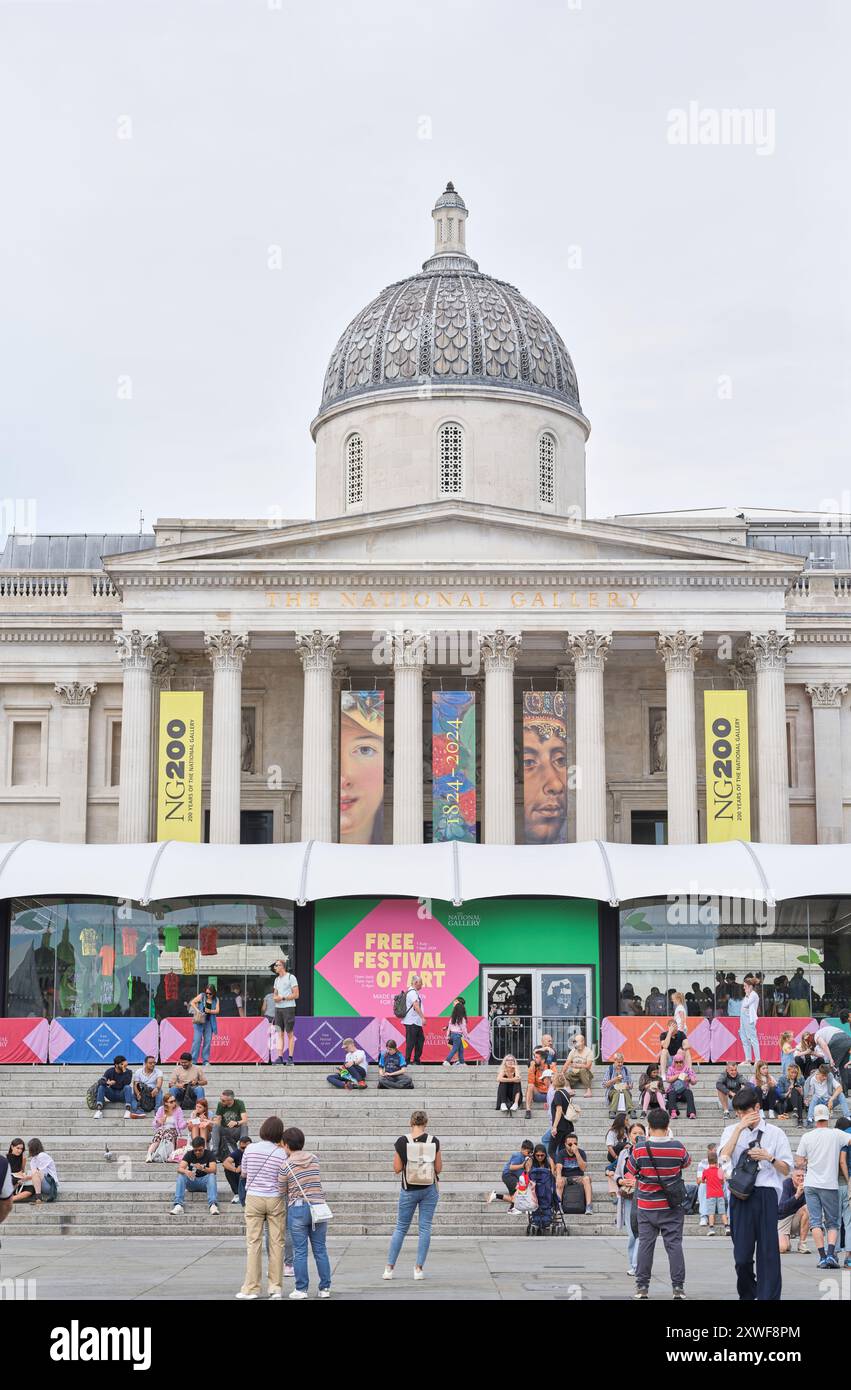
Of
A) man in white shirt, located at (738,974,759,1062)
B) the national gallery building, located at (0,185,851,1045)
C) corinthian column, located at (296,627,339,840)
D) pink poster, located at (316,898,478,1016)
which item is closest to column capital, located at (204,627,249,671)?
the national gallery building, located at (0,185,851,1045)

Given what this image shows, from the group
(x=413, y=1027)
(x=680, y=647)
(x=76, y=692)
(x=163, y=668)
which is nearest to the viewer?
(x=413, y=1027)

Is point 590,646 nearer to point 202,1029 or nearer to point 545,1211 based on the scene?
point 202,1029

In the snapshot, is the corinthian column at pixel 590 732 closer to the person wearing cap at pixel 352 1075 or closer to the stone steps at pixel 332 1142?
the stone steps at pixel 332 1142

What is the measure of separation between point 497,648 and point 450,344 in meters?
13.7

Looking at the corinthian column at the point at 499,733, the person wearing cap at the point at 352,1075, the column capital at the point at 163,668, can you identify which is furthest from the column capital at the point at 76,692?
the person wearing cap at the point at 352,1075

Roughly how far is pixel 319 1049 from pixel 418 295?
106 ft

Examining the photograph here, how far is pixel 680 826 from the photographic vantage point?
164 ft

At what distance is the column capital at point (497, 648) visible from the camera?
5097cm

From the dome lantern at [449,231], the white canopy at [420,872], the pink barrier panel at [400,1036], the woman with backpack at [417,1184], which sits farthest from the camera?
the dome lantern at [449,231]

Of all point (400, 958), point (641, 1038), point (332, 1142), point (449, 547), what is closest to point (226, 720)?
point (449, 547)

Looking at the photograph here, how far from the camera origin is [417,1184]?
18.7 metres

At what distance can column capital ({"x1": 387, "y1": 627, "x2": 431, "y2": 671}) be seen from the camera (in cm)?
5097

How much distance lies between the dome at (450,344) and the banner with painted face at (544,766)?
13945 millimetres
